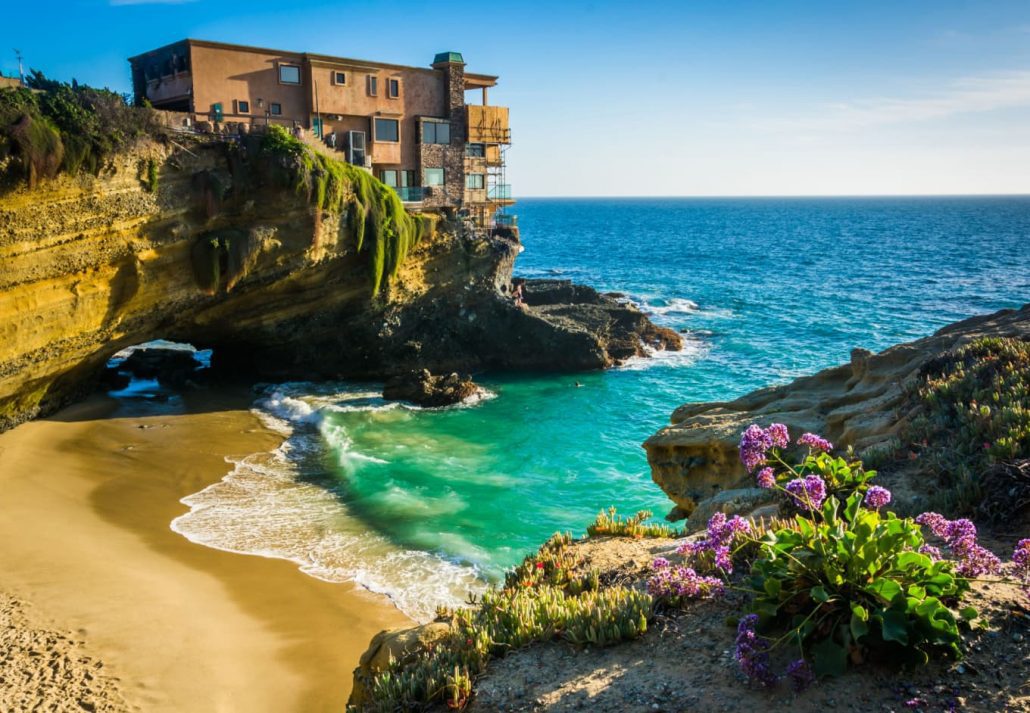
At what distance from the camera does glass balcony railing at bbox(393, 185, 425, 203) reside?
3662 centimetres

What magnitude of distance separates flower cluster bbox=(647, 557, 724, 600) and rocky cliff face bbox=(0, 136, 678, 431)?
19887mm

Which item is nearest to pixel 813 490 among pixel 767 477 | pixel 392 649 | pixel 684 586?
pixel 767 477

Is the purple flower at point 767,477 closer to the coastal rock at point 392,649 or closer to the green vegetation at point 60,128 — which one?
the coastal rock at point 392,649

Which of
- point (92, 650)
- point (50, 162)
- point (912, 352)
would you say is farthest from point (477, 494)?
point (50, 162)

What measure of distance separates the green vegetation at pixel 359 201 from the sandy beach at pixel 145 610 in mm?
11267

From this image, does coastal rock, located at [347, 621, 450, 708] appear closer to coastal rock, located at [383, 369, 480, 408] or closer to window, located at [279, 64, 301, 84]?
coastal rock, located at [383, 369, 480, 408]

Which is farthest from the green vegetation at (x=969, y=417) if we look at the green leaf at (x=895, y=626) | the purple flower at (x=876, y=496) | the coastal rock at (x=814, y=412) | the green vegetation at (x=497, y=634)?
the green vegetation at (x=497, y=634)

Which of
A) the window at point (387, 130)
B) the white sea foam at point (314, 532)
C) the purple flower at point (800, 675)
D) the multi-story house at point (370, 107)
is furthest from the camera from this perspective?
the window at point (387, 130)

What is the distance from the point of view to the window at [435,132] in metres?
39.2

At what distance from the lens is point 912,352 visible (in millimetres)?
13039

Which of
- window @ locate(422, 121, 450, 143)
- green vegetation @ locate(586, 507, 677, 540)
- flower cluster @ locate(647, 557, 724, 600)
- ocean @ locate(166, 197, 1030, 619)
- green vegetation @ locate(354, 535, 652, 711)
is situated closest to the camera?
green vegetation @ locate(354, 535, 652, 711)

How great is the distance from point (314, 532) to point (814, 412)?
1234 cm

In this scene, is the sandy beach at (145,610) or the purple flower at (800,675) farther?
the sandy beach at (145,610)

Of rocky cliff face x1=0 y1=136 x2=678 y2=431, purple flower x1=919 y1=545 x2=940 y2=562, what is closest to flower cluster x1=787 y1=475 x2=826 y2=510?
purple flower x1=919 y1=545 x2=940 y2=562
